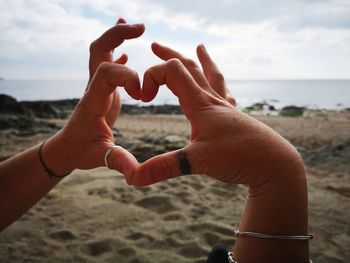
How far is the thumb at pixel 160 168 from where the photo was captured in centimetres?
108

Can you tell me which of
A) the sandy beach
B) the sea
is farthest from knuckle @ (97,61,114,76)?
the sea

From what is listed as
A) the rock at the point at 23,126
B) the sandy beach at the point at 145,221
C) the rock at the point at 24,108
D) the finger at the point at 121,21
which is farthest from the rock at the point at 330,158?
the rock at the point at 24,108

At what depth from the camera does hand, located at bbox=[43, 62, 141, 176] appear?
121 centimetres

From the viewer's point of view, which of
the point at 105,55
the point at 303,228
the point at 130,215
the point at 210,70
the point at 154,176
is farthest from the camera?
the point at 130,215

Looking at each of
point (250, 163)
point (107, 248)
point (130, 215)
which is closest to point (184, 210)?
point (130, 215)

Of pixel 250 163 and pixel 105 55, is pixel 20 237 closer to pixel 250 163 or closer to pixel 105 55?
pixel 105 55

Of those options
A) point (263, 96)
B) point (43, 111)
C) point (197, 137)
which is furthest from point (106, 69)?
point (263, 96)

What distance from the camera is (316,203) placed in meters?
3.96

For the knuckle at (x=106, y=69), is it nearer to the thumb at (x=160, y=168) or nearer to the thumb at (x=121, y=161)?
the thumb at (x=121, y=161)

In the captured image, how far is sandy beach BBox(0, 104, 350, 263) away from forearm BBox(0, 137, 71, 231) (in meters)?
1.09

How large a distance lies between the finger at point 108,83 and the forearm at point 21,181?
453mm

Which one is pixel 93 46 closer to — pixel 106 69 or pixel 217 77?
pixel 106 69

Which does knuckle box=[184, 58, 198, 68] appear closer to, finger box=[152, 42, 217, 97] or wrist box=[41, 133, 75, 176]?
finger box=[152, 42, 217, 97]

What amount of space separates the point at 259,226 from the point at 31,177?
1.24 metres
